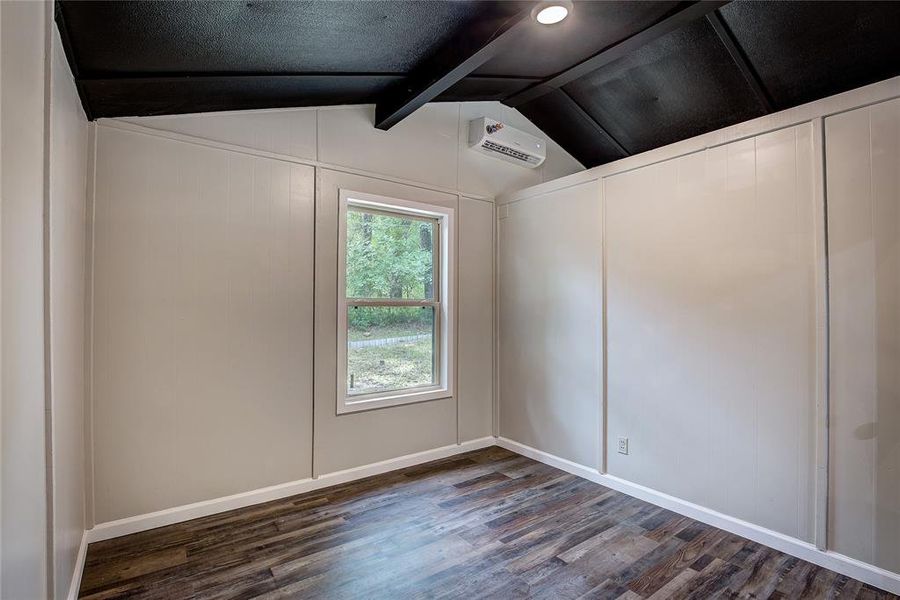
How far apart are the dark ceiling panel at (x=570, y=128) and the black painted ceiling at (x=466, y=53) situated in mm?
383

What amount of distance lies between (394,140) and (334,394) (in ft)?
6.65

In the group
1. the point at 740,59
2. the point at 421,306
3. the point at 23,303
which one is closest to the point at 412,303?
the point at 421,306

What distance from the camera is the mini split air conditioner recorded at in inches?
152

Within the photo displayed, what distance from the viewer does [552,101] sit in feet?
12.2

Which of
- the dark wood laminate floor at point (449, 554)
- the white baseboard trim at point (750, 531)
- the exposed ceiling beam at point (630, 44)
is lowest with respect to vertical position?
the dark wood laminate floor at point (449, 554)

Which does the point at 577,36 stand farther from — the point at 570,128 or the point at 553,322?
the point at 553,322

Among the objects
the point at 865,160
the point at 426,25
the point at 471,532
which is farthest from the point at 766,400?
the point at 426,25

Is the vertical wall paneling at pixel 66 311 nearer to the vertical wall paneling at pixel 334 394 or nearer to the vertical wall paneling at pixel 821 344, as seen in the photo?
the vertical wall paneling at pixel 334 394

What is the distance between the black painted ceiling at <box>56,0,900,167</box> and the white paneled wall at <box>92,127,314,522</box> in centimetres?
43

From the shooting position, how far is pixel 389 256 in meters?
3.53

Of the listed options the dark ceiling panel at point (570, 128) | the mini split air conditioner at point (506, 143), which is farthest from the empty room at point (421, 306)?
the mini split air conditioner at point (506, 143)

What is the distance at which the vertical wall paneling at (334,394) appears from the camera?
3092 millimetres

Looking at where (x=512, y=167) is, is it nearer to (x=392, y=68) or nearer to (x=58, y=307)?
(x=392, y=68)

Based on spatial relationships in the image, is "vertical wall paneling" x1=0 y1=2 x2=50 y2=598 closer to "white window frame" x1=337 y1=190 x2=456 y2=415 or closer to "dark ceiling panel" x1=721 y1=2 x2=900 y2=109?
"white window frame" x1=337 y1=190 x2=456 y2=415
